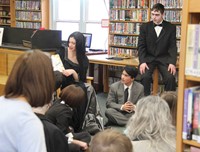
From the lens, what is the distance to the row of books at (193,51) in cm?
162

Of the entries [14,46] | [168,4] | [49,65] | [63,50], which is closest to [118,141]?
[49,65]

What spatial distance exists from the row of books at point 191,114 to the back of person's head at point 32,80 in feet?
2.22

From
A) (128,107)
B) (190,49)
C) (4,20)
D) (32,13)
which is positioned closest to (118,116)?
(128,107)

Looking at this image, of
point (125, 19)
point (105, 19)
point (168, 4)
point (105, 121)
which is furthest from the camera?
point (105, 19)

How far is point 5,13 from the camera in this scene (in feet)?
30.6

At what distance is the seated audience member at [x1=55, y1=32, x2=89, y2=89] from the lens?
4.07 m

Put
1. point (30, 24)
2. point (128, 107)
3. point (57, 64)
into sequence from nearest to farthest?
point (57, 64) < point (128, 107) < point (30, 24)

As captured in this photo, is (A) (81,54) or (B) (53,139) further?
(A) (81,54)

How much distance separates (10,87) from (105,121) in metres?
3.46

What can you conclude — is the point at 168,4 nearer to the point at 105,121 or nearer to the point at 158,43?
the point at 158,43

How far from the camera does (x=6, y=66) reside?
4.34m

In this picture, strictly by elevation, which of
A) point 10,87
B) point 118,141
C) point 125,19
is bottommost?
point 118,141

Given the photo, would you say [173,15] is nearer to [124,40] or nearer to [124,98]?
[124,40]

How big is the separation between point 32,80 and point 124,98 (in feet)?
10.9
